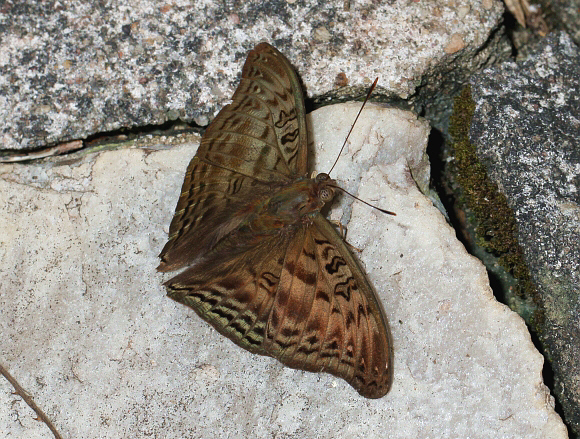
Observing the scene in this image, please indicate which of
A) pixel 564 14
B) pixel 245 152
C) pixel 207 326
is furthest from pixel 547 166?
pixel 207 326

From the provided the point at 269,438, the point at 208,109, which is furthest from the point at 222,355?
the point at 208,109

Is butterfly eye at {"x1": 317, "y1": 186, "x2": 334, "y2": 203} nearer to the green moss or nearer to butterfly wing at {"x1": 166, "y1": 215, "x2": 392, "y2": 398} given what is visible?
butterfly wing at {"x1": 166, "y1": 215, "x2": 392, "y2": 398}

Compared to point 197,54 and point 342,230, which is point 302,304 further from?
point 197,54

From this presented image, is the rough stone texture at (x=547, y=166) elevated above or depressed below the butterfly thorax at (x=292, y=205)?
above

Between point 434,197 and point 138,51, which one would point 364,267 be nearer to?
point 434,197

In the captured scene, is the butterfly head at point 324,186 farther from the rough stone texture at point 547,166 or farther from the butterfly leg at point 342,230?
the rough stone texture at point 547,166

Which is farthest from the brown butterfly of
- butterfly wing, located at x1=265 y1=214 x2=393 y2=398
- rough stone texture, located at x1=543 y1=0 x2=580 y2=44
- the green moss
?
rough stone texture, located at x1=543 y1=0 x2=580 y2=44

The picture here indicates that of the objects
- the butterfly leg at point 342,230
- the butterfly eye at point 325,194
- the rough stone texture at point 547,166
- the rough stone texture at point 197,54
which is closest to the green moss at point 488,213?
the rough stone texture at point 547,166
